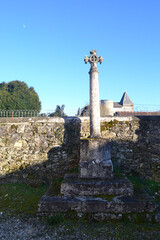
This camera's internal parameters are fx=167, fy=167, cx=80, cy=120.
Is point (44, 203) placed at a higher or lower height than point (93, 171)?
lower

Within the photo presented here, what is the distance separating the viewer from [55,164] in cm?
655

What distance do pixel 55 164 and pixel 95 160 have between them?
2141mm

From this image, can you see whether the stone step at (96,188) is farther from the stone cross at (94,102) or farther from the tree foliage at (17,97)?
the tree foliage at (17,97)

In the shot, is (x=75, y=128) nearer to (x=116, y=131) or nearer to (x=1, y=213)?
(x=116, y=131)

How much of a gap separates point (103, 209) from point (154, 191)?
2.23m

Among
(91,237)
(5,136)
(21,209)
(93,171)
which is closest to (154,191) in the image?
(93,171)

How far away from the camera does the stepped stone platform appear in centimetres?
403

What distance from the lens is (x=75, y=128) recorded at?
22.1 feet

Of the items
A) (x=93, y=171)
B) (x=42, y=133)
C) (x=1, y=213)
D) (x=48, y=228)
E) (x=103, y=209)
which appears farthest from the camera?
(x=42, y=133)

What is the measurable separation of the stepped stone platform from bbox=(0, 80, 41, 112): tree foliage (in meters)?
16.8

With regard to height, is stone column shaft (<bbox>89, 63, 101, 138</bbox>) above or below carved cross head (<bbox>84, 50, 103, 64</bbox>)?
below

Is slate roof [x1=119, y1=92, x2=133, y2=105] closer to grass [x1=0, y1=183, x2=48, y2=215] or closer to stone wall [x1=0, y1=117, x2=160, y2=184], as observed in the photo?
stone wall [x1=0, y1=117, x2=160, y2=184]

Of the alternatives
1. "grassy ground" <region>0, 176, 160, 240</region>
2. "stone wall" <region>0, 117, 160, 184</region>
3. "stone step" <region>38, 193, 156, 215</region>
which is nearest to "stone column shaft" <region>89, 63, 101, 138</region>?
"stone wall" <region>0, 117, 160, 184</region>

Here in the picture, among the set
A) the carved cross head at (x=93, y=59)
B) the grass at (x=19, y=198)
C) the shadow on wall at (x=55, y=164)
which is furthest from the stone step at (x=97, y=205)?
the carved cross head at (x=93, y=59)
